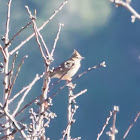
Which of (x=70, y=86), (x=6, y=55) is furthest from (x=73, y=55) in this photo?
(x=6, y=55)

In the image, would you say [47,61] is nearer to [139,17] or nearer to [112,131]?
[112,131]

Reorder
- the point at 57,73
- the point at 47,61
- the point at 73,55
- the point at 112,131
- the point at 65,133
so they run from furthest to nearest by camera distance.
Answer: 1. the point at 73,55
2. the point at 57,73
3. the point at 65,133
4. the point at 47,61
5. the point at 112,131

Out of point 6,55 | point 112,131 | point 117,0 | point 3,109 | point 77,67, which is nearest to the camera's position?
point 117,0

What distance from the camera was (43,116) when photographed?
2555 millimetres

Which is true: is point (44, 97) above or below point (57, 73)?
below

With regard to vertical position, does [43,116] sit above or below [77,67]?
below

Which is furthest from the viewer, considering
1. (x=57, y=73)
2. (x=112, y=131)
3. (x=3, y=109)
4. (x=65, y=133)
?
(x=57, y=73)

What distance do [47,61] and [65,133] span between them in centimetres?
79

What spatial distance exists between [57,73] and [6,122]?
7.56ft

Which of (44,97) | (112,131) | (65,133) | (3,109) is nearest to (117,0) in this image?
(112,131)

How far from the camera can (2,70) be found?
2621mm

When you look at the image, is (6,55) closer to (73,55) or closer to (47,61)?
(47,61)

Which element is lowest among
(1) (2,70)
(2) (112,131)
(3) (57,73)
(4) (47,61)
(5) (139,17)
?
(2) (112,131)

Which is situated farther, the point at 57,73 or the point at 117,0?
the point at 57,73
